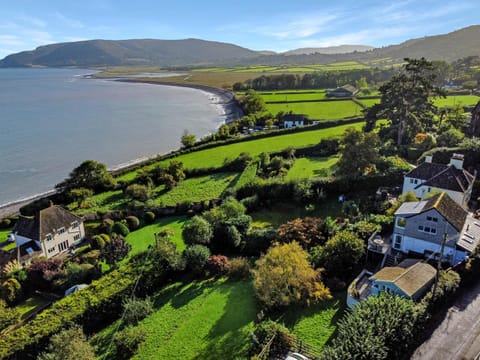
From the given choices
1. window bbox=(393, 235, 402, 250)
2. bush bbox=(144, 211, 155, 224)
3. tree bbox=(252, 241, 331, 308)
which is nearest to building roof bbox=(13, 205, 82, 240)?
bush bbox=(144, 211, 155, 224)

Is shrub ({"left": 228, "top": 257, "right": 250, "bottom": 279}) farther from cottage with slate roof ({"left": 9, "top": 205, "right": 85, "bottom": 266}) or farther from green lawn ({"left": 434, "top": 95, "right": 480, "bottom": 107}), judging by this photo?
green lawn ({"left": 434, "top": 95, "right": 480, "bottom": 107})

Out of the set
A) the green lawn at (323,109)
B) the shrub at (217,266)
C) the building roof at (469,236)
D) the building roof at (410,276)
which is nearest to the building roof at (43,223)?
the shrub at (217,266)

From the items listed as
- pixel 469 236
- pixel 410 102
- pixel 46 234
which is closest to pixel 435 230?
pixel 469 236

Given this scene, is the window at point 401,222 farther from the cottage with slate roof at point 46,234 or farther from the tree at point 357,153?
the cottage with slate roof at point 46,234

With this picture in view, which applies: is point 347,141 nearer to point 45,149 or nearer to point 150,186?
point 150,186

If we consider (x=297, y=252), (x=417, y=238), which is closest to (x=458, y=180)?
(x=417, y=238)

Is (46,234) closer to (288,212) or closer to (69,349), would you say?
(69,349)
